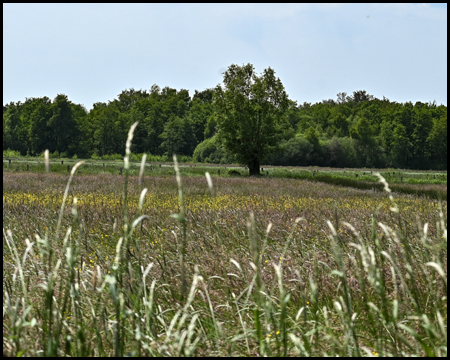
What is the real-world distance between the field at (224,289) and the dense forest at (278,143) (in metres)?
58.2

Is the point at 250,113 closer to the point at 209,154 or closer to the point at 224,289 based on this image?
the point at 224,289

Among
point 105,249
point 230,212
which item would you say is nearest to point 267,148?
point 230,212

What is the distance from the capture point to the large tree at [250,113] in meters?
32.2

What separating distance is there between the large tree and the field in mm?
24947

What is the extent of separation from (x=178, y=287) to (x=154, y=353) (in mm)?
1526

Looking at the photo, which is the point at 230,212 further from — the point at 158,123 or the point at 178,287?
the point at 158,123

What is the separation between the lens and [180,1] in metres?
2.23

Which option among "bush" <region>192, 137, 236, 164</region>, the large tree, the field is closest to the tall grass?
the field

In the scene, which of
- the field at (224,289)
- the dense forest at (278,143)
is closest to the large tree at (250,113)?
the field at (224,289)

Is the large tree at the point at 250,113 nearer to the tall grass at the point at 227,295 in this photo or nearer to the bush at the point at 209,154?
the tall grass at the point at 227,295

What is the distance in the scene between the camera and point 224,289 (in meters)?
3.76

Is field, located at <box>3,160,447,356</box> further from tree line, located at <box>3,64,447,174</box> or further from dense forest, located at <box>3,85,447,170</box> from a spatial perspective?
dense forest, located at <box>3,85,447,170</box>

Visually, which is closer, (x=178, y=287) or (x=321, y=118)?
(x=178, y=287)

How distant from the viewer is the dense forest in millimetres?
68812
